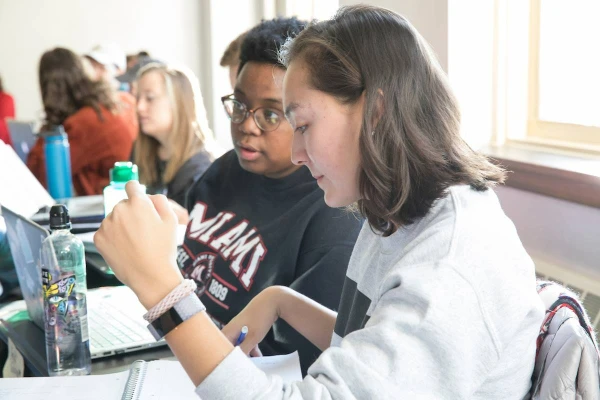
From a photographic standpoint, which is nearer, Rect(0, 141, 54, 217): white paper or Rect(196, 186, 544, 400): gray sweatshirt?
Rect(196, 186, 544, 400): gray sweatshirt

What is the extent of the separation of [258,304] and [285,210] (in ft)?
0.93

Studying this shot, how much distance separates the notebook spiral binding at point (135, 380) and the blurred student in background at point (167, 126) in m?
1.52

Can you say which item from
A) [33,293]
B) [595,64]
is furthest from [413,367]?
[595,64]

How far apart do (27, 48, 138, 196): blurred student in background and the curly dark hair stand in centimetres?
221

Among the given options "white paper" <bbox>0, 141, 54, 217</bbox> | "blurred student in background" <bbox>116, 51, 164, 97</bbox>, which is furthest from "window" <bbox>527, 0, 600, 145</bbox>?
"blurred student in background" <bbox>116, 51, 164, 97</bbox>

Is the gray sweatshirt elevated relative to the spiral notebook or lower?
elevated

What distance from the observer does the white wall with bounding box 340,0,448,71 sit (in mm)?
2066

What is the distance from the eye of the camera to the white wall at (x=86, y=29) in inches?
207

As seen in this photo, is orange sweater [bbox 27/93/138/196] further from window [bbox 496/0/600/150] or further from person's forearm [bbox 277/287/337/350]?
person's forearm [bbox 277/287/337/350]

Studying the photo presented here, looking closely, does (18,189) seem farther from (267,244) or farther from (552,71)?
(552,71)

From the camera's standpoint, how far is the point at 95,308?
1509 millimetres

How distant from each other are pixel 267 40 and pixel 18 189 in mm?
1303

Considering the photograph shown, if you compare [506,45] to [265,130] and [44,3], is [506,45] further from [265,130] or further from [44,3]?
[44,3]

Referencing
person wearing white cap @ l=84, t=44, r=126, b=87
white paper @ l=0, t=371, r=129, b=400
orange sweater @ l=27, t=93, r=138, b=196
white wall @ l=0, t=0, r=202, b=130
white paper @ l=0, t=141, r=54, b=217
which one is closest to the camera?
white paper @ l=0, t=371, r=129, b=400
